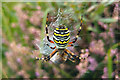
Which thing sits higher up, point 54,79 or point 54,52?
point 54,52

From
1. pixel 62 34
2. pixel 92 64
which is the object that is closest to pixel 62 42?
pixel 62 34

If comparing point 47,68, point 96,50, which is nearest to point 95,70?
point 96,50

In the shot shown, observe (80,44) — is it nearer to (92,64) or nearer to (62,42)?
(92,64)

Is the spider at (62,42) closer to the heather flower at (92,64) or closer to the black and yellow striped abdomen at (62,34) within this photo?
the black and yellow striped abdomen at (62,34)

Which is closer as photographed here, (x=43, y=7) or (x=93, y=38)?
(x=93, y=38)

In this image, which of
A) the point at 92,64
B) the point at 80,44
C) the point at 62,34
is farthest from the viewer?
the point at 92,64

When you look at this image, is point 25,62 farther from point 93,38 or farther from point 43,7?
point 93,38

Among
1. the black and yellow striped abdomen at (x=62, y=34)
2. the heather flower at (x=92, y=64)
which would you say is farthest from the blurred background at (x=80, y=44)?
the black and yellow striped abdomen at (x=62, y=34)

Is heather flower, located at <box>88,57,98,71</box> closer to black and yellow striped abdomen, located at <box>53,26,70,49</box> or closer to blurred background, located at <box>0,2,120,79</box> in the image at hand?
blurred background, located at <box>0,2,120,79</box>
